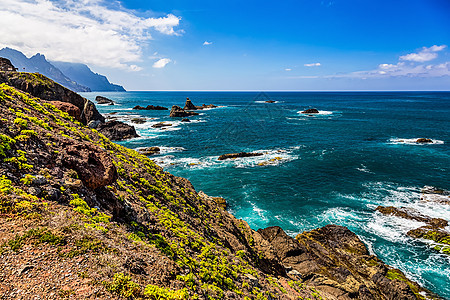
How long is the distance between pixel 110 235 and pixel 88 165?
4.43m

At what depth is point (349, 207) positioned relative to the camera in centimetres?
3788

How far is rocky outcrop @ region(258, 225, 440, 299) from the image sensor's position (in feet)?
69.8

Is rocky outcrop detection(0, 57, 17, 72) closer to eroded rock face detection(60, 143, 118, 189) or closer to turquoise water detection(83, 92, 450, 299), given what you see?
turquoise water detection(83, 92, 450, 299)

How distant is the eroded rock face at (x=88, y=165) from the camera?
1251 cm

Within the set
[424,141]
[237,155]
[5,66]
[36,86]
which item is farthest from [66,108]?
[424,141]

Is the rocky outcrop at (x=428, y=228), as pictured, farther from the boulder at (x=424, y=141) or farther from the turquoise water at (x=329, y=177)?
the boulder at (x=424, y=141)

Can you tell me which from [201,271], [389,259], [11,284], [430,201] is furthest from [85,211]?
[430,201]

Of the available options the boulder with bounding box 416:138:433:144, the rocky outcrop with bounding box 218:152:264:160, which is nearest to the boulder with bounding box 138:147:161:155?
the rocky outcrop with bounding box 218:152:264:160

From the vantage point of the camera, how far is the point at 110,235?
1066 centimetres

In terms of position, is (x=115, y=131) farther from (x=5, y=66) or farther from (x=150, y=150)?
(x=5, y=66)

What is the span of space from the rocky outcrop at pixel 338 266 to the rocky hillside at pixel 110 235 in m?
0.17

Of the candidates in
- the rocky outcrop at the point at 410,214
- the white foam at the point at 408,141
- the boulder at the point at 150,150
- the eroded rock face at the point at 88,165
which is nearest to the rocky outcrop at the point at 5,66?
the boulder at the point at 150,150

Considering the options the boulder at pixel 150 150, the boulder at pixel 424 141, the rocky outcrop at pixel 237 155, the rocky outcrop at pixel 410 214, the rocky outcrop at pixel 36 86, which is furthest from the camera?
the boulder at pixel 424 141

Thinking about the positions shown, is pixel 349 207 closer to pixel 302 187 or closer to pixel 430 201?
pixel 302 187
